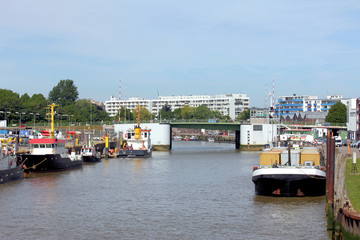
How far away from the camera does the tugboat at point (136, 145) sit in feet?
290

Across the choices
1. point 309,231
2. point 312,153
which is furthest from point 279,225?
point 312,153

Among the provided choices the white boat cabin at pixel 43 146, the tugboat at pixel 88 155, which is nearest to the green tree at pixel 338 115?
the tugboat at pixel 88 155

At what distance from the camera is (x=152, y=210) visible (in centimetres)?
3625

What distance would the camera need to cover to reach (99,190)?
46.3 metres

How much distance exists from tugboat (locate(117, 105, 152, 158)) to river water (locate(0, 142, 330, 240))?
32953mm

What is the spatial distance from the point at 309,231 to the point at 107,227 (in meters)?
11.1

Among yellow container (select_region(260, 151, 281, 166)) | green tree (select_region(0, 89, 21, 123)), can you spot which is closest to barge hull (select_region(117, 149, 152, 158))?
yellow container (select_region(260, 151, 281, 166))

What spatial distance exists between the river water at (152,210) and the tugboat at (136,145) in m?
33.0

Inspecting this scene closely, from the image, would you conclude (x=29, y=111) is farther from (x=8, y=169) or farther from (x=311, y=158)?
(x=311, y=158)

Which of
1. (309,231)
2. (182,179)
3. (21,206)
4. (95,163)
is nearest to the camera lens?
(309,231)

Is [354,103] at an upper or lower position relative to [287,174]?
upper

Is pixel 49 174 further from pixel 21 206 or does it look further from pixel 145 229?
pixel 145 229

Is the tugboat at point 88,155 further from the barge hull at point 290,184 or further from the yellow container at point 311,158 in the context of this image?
the barge hull at point 290,184

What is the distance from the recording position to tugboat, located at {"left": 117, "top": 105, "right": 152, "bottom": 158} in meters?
88.4
